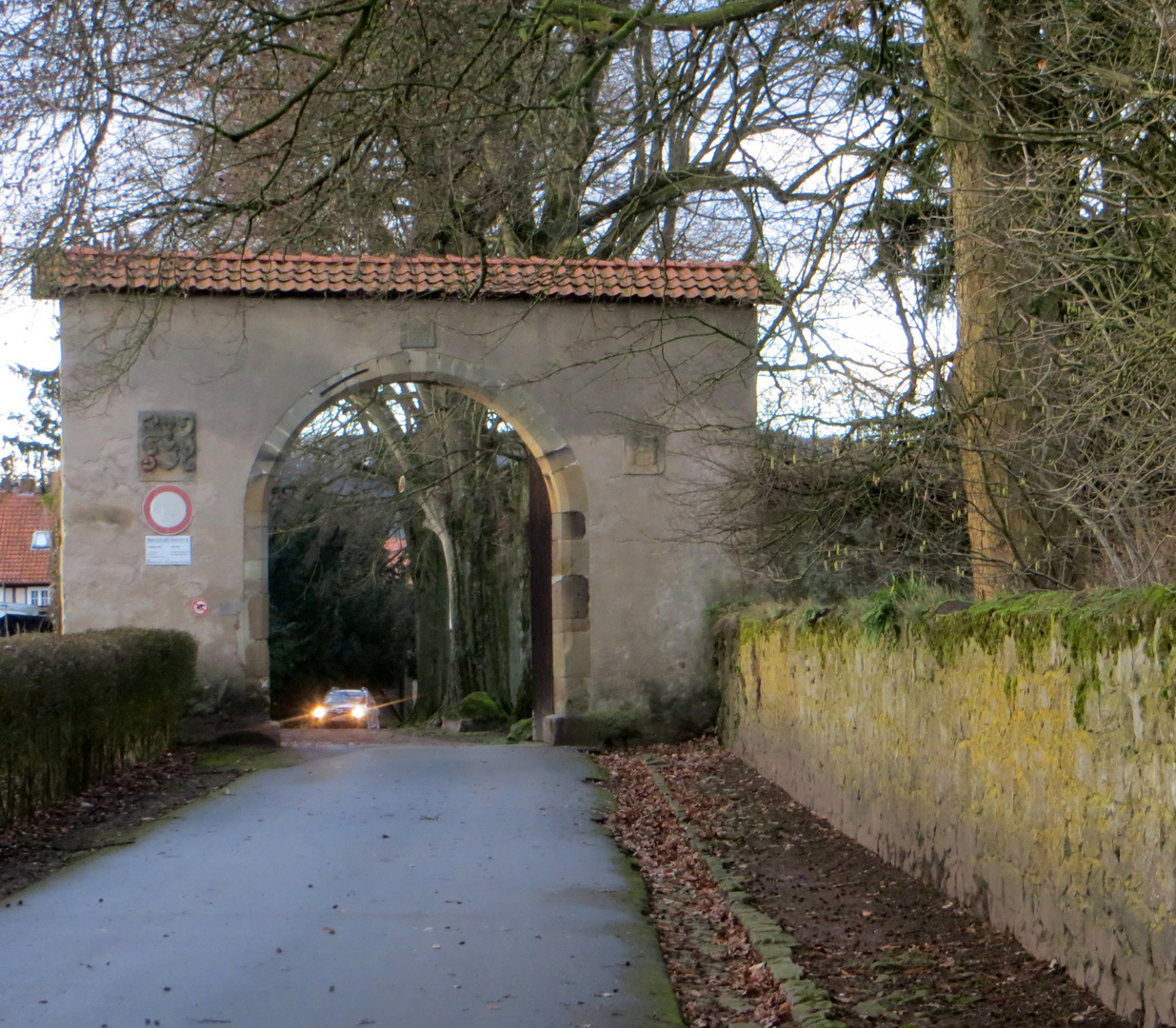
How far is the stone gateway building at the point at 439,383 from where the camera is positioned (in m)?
14.6

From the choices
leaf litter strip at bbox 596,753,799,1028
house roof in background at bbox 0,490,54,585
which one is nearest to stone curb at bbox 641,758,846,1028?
leaf litter strip at bbox 596,753,799,1028

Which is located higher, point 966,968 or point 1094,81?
point 1094,81

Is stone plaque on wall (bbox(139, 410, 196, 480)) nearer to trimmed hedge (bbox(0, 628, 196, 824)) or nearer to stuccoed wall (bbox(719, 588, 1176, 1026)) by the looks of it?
trimmed hedge (bbox(0, 628, 196, 824))

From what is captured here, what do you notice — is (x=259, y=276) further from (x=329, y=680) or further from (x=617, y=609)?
(x=329, y=680)

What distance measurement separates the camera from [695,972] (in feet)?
19.1

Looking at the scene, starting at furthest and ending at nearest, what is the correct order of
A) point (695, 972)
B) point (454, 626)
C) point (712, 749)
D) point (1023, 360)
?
point (454, 626) → point (712, 749) → point (1023, 360) → point (695, 972)

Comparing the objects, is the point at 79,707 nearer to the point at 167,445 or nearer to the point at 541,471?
the point at 167,445

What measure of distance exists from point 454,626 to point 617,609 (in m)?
10.2

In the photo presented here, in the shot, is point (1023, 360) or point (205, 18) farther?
point (1023, 360)

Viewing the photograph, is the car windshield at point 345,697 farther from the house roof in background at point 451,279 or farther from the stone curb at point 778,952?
the stone curb at point 778,952

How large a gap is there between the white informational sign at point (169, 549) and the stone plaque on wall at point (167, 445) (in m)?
0.64

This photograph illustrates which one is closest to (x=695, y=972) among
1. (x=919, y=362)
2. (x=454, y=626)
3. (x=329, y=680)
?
(x=919, y=362)

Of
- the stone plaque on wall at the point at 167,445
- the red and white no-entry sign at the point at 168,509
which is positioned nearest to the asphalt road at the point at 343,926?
the red and white no-entry sign at the point at 168,509

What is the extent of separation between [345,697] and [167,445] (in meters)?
22.9
